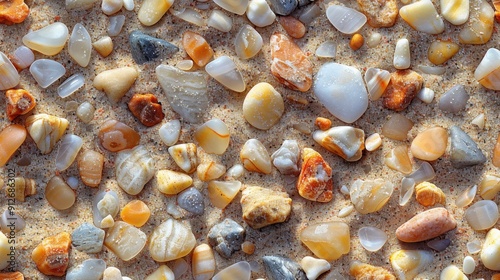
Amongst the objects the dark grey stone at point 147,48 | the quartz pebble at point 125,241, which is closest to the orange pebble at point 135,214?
the quartz pebble at point 125,241

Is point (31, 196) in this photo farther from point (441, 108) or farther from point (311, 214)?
point (441, 108)

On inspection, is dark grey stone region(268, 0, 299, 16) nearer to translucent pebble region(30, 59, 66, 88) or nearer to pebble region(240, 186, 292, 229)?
pebble region(240, 186, 292, 229)


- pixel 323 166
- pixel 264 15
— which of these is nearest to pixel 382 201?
pixel 323 166

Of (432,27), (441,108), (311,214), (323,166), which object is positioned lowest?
(311,214)

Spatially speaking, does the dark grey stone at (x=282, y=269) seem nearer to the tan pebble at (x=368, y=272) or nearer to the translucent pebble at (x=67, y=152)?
the tan pebble at (x=368, y=272)

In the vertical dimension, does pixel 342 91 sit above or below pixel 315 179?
above

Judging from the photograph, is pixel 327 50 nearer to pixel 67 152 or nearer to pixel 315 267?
pixel 315 267

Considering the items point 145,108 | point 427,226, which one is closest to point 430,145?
point 427,226
